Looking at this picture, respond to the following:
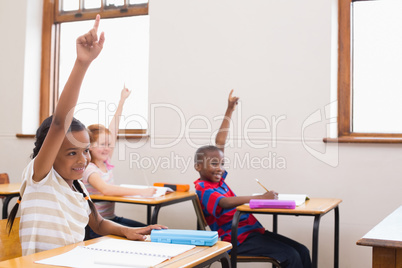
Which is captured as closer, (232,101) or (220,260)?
(220,260)

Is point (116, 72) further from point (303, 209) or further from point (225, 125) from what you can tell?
point (303, 209)

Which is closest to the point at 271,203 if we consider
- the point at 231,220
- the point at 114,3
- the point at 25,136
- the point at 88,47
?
the point at 231,220

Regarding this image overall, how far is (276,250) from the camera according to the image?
8.07 ft

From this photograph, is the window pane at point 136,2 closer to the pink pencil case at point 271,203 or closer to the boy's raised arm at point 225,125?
the boy's raised arm at point 225,125

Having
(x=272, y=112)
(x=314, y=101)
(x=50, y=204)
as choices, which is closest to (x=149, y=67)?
(x=272, y=112)

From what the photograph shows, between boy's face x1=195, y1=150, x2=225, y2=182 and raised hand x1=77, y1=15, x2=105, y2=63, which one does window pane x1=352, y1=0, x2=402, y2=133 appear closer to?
boy's face x1=195, y1=150, x2=225, y2=182

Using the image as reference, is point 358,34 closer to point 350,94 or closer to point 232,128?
point 350,94

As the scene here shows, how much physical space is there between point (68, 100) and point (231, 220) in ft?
5.27

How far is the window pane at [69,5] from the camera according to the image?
4.20 m

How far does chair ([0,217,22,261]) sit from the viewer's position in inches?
57.4

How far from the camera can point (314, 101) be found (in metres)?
3.28

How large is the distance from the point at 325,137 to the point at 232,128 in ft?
2.19

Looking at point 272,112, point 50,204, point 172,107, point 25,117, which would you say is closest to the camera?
point 50,204

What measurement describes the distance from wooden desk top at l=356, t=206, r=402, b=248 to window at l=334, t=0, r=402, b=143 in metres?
1.69
